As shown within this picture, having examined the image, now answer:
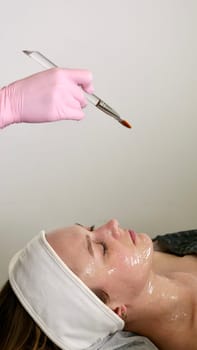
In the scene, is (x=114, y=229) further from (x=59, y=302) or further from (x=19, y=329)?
(x=19, y=329)

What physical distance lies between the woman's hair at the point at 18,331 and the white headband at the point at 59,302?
0.02m

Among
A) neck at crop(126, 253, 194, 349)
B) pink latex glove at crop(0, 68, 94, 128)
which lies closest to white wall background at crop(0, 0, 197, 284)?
pink latex glove at crop(0, 68, 94, 128)

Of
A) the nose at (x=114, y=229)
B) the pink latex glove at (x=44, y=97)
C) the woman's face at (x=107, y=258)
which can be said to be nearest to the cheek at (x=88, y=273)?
the woman's face at (x=107, y=258)

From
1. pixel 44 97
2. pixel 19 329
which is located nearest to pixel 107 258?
pixel 19 329

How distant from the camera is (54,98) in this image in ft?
4.67

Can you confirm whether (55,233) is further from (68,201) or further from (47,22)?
(47,22)

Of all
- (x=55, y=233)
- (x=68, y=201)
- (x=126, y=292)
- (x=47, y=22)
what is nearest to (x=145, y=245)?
(x=126, y=292)

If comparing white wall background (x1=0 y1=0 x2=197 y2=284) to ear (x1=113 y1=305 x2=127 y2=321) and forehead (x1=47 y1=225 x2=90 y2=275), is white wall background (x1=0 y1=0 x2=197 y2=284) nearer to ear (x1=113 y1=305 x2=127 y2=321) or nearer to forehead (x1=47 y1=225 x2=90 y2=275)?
forehead (x1=47 y1=225 x2=90 y2=275)

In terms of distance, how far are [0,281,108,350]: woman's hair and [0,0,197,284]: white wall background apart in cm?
38

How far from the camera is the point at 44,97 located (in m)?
1.43

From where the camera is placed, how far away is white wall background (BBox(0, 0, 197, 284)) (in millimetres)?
1789

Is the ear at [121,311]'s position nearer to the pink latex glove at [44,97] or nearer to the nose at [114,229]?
the nose at [114,229]

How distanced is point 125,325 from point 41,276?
305 mm

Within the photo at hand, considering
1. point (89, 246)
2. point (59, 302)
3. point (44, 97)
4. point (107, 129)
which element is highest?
point (44, 97)
